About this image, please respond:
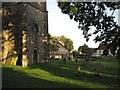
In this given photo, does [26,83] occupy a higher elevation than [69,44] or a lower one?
lower

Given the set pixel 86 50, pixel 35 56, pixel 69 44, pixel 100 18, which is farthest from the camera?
pixel 69 44

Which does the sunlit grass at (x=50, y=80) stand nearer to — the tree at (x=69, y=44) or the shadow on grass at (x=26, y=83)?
the shadow on grass at (x=26, y=83)

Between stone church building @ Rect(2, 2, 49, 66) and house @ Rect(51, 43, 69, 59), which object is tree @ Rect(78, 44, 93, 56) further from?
stone church building @ Rect(2, 2, 49, 66)

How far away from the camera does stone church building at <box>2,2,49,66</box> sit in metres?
46.1

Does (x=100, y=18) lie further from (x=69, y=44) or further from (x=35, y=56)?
(x=69, y=44)

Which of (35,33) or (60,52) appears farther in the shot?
(60,52)

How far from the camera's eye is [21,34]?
46.2 metres

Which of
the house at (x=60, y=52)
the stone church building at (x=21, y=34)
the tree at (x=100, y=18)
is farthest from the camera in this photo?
the house at (x=60, y=52)

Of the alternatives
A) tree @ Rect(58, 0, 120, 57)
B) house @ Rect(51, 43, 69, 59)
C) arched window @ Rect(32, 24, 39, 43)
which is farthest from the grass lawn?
house @ Rect(51, 43, 69, 59)

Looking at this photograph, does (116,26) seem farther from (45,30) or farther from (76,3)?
(45,30)

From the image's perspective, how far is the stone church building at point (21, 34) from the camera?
151ft

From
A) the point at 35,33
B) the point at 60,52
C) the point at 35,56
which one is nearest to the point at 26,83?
the point at 35,56

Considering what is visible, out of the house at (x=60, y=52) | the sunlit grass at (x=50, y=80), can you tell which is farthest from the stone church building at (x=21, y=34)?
the house at (x=60, y=52)

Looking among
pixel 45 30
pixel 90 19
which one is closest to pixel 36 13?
pixel 45 30
